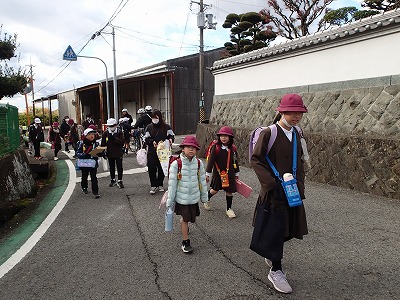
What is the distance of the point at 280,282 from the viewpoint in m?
3.06

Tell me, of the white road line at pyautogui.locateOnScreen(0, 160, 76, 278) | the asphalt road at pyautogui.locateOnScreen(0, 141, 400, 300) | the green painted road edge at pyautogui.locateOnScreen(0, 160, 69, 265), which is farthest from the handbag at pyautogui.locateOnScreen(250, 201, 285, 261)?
the green painted road edge at pyautogui.locateOnScreen(0, 160, 69, 265)

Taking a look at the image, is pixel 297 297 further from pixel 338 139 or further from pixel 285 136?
pixel 338 139

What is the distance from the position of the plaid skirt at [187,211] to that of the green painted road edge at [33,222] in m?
2.20

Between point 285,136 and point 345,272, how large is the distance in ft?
5.51

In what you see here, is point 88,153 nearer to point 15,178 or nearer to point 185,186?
point 15,178

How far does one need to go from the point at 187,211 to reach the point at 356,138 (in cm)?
475

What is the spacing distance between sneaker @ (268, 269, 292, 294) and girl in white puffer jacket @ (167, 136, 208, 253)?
1.18 meters

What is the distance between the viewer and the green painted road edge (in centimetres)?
416

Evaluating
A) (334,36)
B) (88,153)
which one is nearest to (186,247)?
(88,153)

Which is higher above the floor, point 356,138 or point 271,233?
point 356,138

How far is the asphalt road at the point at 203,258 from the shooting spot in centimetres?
308

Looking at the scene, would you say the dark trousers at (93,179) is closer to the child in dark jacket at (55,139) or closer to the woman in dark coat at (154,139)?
the woman in dark coat at (154,139)

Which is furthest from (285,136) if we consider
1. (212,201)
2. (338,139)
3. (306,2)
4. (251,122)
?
(306,2)

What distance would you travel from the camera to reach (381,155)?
20.9 feet
